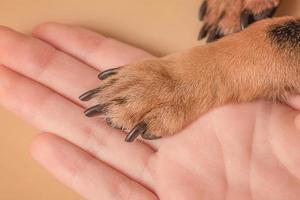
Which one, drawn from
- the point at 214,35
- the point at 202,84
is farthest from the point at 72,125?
the point at 214,35

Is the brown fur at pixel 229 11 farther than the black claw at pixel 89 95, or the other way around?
the brown fur at pixel 229 11

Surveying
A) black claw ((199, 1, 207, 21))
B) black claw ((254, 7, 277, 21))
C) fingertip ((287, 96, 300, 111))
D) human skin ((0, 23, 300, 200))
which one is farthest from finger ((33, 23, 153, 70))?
fingertip ((287, 96, 300, 111))

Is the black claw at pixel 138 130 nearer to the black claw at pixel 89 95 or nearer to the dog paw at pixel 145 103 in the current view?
the dog paw at pixel 145 103

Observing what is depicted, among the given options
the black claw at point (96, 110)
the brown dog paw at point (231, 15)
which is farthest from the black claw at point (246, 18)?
the black claw at point (96, 110)

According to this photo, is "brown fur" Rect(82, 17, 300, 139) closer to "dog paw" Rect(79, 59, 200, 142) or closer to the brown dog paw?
"dog paw" Rect(79, 59, 200, 142)

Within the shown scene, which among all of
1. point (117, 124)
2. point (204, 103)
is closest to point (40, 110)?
point (117, 124)

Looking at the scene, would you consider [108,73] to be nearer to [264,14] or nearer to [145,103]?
[145,103]

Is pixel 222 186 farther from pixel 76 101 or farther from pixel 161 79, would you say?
pixel 76 101
